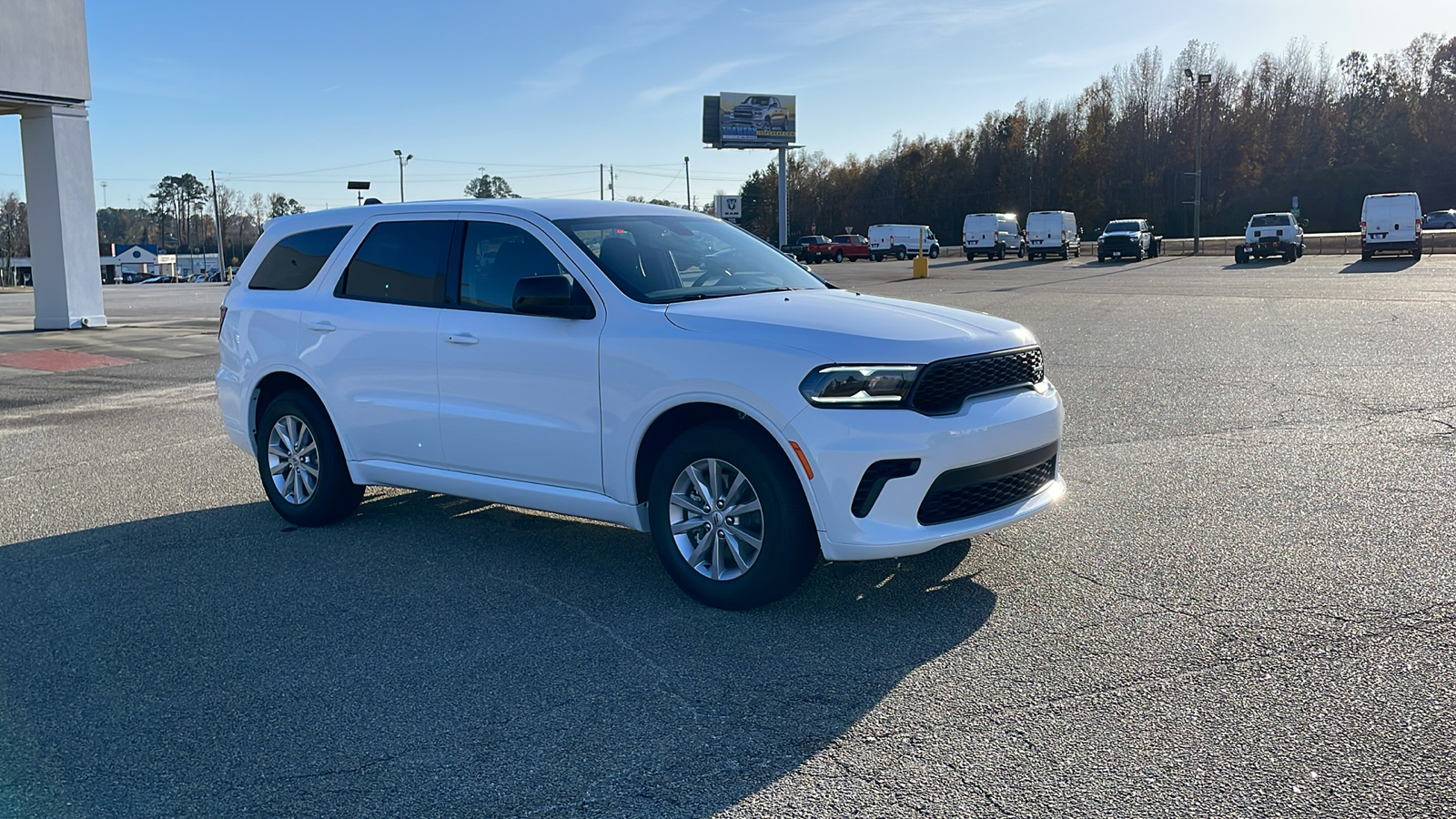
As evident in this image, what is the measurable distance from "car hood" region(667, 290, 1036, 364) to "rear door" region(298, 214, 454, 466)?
1600mm

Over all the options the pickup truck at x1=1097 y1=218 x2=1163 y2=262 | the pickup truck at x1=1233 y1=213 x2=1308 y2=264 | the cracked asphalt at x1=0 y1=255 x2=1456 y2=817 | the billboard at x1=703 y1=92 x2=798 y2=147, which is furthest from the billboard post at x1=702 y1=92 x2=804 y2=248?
the cracked asphalt at x1=0 y1=255 x2=1456 y2=817

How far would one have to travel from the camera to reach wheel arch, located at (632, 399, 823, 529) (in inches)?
184

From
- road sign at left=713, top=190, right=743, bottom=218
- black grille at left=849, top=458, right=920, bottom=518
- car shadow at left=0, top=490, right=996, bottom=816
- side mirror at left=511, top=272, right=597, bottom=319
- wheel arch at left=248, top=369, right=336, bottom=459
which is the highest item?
road sign at left=713, top=190, right=743, bottom=218

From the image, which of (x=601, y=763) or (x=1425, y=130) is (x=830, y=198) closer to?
(x=1425, y=130)

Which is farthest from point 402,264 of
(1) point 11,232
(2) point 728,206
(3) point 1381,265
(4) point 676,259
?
(1) point 11,232

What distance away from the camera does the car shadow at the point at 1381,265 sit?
115 ft

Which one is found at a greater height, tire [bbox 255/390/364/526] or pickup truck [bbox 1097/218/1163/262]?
pickup truck [bbox 1097/218/1163/262]

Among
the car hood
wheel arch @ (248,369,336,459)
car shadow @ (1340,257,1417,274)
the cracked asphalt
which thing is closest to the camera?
the cracked asphalt

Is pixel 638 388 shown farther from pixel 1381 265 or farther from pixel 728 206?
pixel 1381 265

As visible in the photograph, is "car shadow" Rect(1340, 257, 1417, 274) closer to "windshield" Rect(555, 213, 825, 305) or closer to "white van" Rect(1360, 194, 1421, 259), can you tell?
"white van" Rect(1360, 194, 1421, 259)

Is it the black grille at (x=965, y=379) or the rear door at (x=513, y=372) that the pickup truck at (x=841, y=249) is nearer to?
the rear door at (x=513, y=372)

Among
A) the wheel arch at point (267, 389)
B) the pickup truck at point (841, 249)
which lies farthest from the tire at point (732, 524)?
the pickup truck at point (841, 249)

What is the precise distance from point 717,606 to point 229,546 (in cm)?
304

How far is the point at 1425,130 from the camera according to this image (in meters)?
91.9
